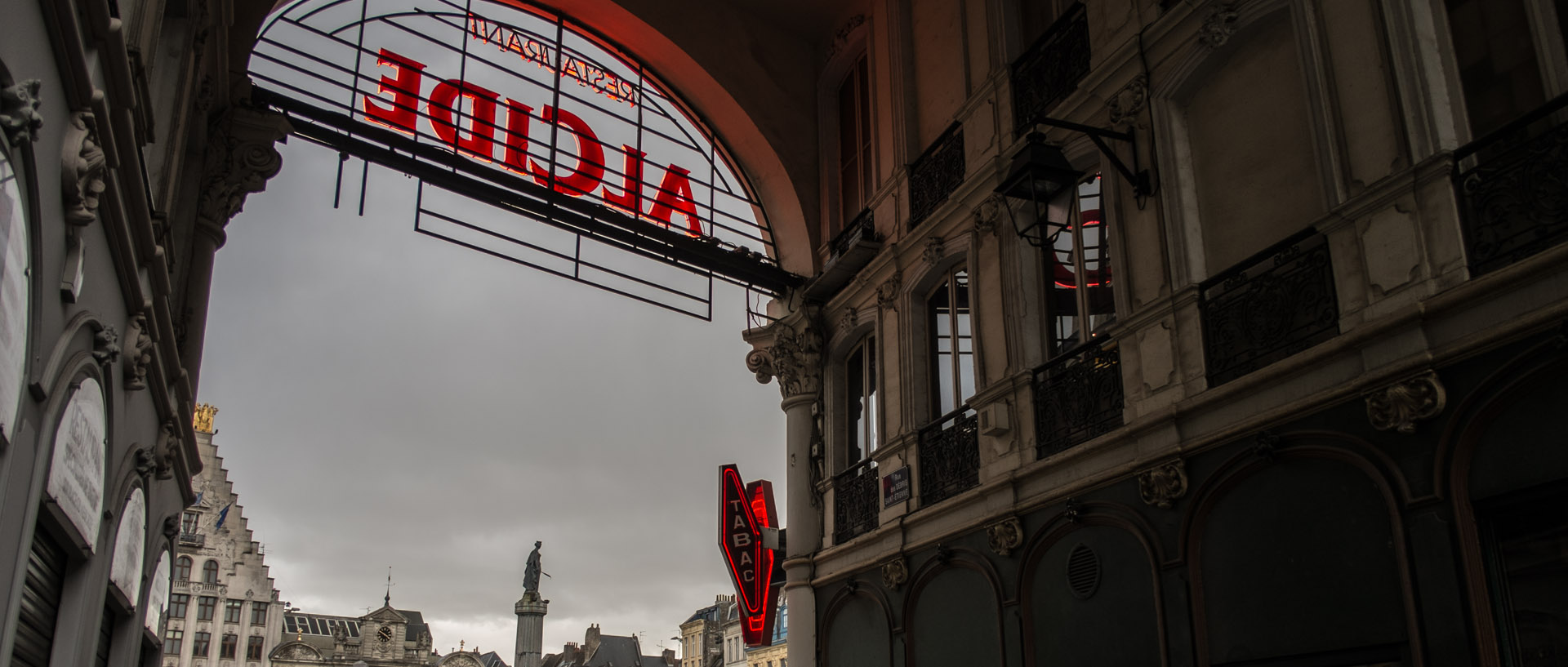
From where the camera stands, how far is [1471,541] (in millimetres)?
6430

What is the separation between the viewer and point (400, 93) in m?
14.4

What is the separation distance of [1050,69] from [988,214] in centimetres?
156

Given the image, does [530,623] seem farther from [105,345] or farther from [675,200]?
[105,345]

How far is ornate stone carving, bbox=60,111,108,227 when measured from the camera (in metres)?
5.16

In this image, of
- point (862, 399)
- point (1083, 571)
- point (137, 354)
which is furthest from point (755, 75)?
point (137, 354)

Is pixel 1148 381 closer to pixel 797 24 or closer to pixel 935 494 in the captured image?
pixel 935 494

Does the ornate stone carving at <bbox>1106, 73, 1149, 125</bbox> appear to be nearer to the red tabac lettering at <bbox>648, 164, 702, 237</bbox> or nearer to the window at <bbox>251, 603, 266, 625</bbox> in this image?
the red tabac lettering at <bbox>648, 164, 702, 237</bbox>

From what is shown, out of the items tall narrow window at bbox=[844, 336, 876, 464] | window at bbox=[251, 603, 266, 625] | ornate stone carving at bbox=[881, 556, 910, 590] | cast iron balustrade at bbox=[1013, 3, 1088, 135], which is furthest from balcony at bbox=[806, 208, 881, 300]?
window at bbox=[251, 603, 266, 625]

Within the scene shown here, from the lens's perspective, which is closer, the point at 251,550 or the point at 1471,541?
the point at 1471,541

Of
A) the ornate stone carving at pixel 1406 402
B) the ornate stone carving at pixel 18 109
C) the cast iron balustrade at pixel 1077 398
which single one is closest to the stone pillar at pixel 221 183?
the ornate stone carving at pixel 18 109

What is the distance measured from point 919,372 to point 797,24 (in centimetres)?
690

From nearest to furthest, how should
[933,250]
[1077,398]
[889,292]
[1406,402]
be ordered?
[1406,402] < [1077,398] < [933,250] < [889,292]

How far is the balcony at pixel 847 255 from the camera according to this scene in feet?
46.6

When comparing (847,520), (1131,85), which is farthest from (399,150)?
(1131,85)
